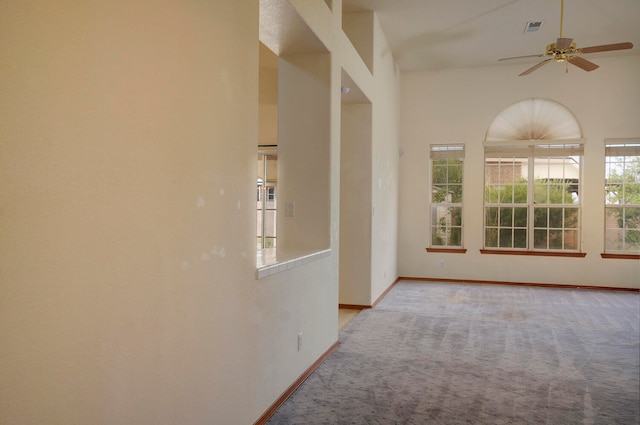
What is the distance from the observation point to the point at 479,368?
160 inches

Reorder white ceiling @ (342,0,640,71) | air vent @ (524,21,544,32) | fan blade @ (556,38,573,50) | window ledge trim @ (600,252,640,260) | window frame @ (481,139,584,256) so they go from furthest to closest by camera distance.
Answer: window frame @ (481,139,584,256), window ledge trim @ (600,252,640,260), air vent @ (524,21,544,32), white ceiling @ (342,0,640,71), fan blade @ (556,38,573,50)

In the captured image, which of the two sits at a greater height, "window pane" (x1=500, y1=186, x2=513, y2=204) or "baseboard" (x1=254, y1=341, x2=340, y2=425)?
"window pane" (x1=500, y1=186, x2=513, y2=204)

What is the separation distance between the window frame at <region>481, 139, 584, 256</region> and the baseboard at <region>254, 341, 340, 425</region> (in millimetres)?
4901

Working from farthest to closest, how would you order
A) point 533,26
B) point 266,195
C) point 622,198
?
point 266,195, point 622,198, point 533,26

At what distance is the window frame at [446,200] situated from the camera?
861cm

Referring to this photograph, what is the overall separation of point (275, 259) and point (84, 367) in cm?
185

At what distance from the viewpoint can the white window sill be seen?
9.74ft

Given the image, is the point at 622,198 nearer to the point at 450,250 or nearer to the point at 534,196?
the point at 534,196

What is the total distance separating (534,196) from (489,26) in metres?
3.04

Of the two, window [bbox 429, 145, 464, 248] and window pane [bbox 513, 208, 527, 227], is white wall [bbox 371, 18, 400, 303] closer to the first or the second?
window [bbox 429, 145, 464, 248]

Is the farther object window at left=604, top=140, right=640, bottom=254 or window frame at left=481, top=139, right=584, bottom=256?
window frame at left=481, top=139, right=584, bottom=256

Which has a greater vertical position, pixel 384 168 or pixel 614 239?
pixel 384 168

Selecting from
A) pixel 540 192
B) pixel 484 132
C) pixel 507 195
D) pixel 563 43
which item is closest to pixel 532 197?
pixel 540 192

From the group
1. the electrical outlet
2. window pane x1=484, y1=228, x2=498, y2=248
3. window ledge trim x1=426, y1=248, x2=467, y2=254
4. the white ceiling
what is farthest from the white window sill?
window pane x1=484, y1=228, x2=498, y2=248
